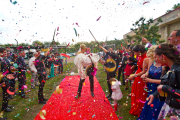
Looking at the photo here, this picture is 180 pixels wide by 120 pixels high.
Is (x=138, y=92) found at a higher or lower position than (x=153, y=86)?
lower

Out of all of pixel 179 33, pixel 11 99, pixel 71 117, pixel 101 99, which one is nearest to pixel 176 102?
pixel 179 33

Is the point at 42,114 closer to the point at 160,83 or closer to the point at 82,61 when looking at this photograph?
the point at 82,61

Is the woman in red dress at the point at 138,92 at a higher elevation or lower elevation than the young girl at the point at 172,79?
lower

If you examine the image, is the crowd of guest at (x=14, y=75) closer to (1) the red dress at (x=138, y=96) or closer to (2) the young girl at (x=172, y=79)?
(1) the red dress at (x=138, y=96)

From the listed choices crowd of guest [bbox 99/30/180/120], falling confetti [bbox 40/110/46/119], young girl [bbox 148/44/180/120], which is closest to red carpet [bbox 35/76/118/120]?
falling confetti [bbox 40/110/46/119]

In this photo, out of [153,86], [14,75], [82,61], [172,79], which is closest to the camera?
[172,79]

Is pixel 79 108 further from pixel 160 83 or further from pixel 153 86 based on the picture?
pixel 160 83

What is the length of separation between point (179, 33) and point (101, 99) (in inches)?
129

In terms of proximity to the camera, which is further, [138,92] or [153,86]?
[138,92]

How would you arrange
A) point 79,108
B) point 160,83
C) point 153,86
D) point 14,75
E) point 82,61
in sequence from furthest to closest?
1. point 14,75
2. point 82,61
3. point 79,108
4. point 153,86
5. point 160,83

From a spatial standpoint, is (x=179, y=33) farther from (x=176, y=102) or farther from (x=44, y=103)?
(x=44, y=103)

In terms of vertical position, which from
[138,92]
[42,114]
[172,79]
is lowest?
[42,114]

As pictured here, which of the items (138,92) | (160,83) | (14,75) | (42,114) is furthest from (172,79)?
(14,75)

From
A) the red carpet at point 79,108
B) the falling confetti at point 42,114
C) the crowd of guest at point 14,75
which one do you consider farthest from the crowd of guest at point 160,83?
the crowd of guest at point 14,75
